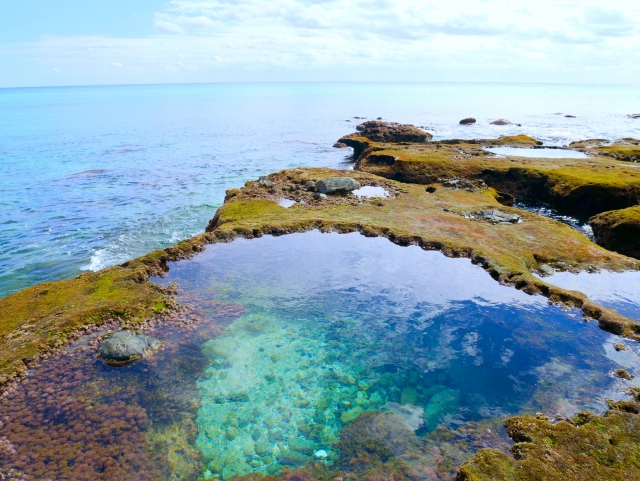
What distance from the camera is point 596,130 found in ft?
426

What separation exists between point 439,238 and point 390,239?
12.3ft

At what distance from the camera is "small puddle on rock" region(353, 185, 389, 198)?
145 feet

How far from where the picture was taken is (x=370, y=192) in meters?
45.4

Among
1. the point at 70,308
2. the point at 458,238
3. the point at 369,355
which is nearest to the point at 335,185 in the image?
the point at 458,238

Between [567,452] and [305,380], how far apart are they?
33.3 ft

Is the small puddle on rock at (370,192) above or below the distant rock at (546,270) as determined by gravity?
above

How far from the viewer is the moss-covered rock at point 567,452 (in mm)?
13078

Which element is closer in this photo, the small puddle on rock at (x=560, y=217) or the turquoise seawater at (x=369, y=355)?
the turquoise seawater at (x=369, y=355)

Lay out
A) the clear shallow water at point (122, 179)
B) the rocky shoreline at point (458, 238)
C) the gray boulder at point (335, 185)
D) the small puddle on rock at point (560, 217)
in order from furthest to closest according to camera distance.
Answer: the gray boulder at point (335, 185) < the small puddle on rock at point (560, 217) < the clear shallow water at point (122, 179) < the rocky shoreline at point (458, 238)

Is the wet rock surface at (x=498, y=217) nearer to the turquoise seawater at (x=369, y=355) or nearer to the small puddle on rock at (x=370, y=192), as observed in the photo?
the turquoise seawater at (x=369, y=355)

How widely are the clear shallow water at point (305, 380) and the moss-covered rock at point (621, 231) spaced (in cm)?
1807

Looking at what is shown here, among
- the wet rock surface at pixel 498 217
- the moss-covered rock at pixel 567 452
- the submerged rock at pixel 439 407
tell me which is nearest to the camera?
the moss-covered rock at pixel 567 452

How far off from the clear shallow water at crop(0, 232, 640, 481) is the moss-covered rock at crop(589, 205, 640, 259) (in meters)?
18.1

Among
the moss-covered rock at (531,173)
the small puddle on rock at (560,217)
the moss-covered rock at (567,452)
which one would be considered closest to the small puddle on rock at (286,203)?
the moss-covered rock at (531,173)
